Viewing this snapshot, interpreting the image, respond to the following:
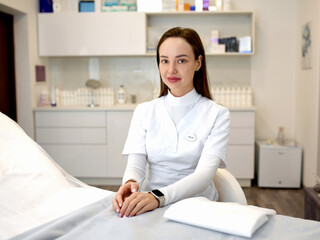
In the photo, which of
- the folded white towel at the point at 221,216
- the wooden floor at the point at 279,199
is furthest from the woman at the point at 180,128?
the wooden floor at the point at 279,199

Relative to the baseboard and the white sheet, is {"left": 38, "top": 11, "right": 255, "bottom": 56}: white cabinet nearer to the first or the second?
the baseboard

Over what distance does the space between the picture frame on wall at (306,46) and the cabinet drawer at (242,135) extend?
2.74 ft

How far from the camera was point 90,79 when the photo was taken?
4.52 meters

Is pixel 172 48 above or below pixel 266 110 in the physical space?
above

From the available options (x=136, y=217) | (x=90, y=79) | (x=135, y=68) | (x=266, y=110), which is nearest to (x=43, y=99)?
(x=90, y=79)

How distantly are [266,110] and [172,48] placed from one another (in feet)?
9.93

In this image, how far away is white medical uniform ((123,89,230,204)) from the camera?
161 cm

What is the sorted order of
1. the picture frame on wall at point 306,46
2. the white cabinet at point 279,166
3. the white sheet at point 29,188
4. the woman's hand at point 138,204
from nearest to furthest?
the woman's hand at point 138,204
the white sheet at point 29,188
the picture frame on wall at point 306,46
the white cabinet at point 279,166

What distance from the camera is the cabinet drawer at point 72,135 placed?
4055 mm

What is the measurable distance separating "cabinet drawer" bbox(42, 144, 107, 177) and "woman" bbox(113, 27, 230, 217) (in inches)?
95.1

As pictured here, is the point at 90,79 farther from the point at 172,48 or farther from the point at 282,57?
the point at 172,48

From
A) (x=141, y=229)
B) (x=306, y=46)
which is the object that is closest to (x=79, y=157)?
(x=306, y=46)

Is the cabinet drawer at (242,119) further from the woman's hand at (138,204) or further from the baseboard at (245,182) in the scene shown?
the woman's hand at (138,204)

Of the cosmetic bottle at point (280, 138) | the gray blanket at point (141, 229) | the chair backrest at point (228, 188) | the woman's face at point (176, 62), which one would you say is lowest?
the cosmetic bottle at point (280, 138)
